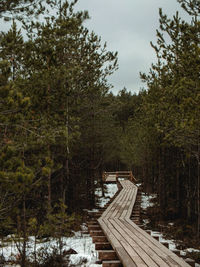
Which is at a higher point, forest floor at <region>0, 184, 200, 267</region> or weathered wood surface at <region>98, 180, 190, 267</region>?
weathered wood surface at <region>98, 180, 190, 267</region>

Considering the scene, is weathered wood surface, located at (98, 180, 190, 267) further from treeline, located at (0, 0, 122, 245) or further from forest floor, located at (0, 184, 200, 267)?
treeline, located at (0, 0, 122, 245)

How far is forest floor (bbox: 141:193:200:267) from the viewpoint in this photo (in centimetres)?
858

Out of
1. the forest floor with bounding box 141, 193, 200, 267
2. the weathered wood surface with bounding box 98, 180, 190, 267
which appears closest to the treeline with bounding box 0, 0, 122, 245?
the weathered wood surface with bounding box 98, 180, 190, 267

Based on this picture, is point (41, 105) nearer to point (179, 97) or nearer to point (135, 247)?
point (135, 247)

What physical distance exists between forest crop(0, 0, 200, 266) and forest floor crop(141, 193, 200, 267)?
43 centimetres

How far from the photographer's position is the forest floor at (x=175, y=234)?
8.58 meters

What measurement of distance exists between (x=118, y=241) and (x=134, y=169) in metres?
35.9

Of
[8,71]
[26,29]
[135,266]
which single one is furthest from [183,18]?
[135,266]

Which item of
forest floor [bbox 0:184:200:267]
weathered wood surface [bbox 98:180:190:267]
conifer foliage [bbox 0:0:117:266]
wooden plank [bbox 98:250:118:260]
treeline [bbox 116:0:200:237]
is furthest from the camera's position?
treeline [bbox 116:0:200:237]

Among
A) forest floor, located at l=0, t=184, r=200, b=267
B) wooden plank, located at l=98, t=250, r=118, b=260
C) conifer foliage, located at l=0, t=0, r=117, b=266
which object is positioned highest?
conifer foliage, located at l=0, t=0, r=117, b=266

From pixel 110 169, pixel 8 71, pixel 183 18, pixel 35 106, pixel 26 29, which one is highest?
pixel 183 18

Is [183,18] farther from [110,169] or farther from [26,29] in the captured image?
[110,169]

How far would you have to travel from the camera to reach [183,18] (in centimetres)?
1043

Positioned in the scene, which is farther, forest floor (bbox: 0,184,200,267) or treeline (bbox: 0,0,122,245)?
forest floor (bbox: 0,184,200,267)
